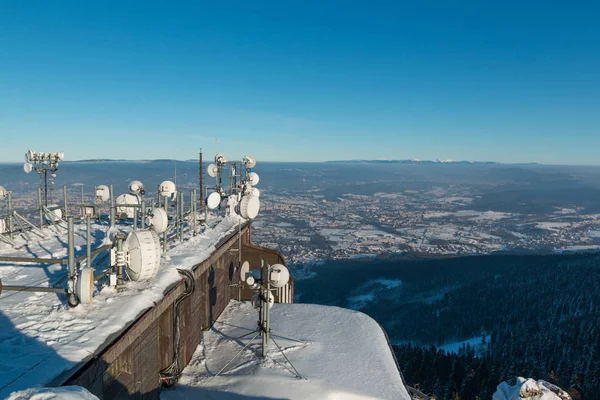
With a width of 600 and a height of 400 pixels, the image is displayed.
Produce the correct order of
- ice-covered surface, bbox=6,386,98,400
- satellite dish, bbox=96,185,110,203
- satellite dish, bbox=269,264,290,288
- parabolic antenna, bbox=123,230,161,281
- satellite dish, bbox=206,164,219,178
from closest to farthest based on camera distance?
ice-covered surface, bbox=6,386,98,400
parabolic antenna, bbox=123,230,161,281
satellite dish, bbox=269,264,290,288
satellite dish, bbox=96,185,110,203
satellite dish, bbox=206,164,219,178

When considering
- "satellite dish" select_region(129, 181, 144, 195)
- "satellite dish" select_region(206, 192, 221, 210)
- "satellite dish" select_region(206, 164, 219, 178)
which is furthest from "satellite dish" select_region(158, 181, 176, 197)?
"satellite dish" select_region(206, 164, 219, 178)

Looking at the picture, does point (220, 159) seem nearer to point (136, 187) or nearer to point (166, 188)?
point (136, 187)

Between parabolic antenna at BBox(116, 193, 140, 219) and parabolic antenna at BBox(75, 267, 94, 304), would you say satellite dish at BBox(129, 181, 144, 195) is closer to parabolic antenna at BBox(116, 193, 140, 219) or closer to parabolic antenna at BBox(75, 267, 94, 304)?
parabolic antenna at BBox(116, 193, 140, 219)

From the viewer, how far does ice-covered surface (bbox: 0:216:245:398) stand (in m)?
5.82

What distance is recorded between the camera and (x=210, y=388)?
415 inches

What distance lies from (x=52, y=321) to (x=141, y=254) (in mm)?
2062

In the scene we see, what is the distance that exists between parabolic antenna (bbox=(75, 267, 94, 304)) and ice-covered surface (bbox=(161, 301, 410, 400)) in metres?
4.36

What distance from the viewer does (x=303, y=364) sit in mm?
11203

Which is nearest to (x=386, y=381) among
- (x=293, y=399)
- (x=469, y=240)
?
(x=293, y=399)

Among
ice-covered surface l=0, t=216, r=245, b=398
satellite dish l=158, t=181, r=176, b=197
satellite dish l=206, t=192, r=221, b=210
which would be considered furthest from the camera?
satellite dish l=206, t=192, r=221, b=210

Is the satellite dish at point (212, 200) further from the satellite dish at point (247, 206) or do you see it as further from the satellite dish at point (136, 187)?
the satellite dish at point (136, 187)

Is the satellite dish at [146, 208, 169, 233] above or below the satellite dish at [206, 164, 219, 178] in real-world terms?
below

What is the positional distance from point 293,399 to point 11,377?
633 centimetres

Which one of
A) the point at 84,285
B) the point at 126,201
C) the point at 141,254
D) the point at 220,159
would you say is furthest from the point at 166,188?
the point at 84,285
